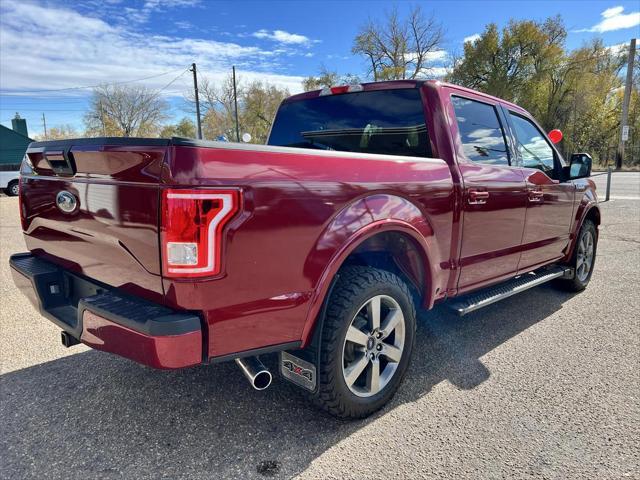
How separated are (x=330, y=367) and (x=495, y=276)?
75.2 inches

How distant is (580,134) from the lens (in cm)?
4028

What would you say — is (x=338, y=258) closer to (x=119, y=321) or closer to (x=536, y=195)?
(x=119, y=321)

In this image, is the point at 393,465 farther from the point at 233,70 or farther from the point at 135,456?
the point at 233,70

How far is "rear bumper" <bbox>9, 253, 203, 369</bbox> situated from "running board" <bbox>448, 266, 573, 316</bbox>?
1989mm

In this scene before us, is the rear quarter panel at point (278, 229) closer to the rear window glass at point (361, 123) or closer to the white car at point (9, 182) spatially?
the rear window glass at point (361, 123)

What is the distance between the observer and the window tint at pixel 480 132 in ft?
10.4

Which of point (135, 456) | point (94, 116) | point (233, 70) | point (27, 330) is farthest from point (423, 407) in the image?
point (94, 116)

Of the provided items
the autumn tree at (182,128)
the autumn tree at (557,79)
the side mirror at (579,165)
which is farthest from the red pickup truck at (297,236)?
the autumn tree at (182,128)

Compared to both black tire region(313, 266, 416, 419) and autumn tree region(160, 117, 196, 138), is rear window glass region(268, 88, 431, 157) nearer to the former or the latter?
black tire region(313, 266, 416, 419)

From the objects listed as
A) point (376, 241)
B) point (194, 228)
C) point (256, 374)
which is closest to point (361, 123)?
point (376, 241)

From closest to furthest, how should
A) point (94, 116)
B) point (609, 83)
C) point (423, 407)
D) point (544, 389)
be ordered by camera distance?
1. point (423, 407)
2. point (544, 389)
3. point (609, 83)
4. point (94, 116)

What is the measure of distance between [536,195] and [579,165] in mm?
957

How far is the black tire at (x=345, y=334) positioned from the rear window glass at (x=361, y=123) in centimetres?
107

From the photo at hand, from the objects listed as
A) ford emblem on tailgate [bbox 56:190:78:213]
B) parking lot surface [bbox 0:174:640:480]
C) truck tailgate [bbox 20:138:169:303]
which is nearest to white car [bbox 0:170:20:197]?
parking lot surface [bbox 0:174:640:480]
